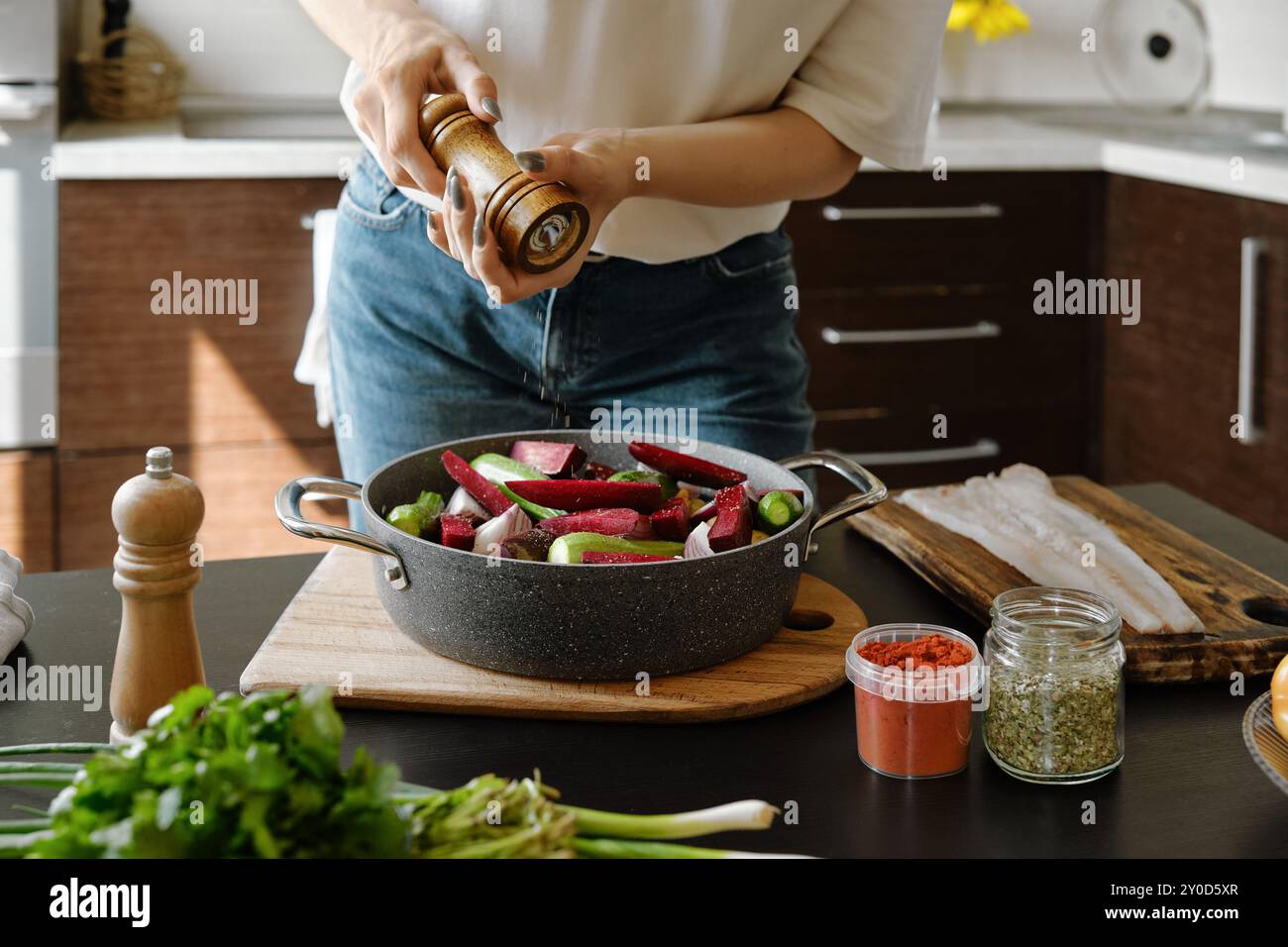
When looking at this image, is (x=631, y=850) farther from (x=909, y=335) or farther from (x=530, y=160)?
(x=909, y=335)

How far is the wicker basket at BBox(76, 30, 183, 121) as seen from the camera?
2771 mm

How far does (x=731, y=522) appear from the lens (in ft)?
3.40

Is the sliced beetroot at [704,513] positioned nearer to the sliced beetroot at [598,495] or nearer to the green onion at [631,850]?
the sliced beetroot at [598,495]

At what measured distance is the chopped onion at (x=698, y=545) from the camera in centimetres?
103

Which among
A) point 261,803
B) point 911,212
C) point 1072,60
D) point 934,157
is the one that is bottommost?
point 261,803

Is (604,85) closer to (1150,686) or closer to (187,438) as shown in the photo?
(1150,686)

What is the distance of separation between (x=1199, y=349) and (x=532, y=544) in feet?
6.79

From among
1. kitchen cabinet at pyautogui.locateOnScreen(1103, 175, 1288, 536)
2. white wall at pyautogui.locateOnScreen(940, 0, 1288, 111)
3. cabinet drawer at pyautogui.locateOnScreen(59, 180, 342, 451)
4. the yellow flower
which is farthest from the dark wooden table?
white wall at pyautogui.locateOnScreen(940, 0, 1288, 111)

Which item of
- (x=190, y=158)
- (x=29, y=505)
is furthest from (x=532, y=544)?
(x=29, y=505)

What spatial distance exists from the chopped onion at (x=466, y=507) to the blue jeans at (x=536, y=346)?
297mm
